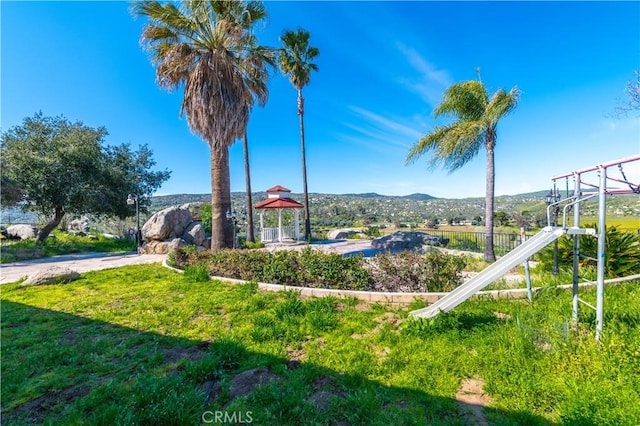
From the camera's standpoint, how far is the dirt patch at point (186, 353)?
285 centimetres

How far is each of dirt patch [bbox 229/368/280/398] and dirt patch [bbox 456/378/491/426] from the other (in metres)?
1.58

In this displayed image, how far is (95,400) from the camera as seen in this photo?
2176 mm

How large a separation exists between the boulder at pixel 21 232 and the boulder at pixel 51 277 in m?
13.0

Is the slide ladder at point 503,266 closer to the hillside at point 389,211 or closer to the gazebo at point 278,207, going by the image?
the hillside at point 389,211

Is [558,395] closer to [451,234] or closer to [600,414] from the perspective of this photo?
[600,414]

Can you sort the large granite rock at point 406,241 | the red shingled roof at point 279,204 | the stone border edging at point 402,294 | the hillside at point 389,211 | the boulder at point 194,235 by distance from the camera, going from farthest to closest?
the hillside at point 389,211, the red shingled roof at point 279,204, the boulder at point 194,235, the large granite rock at point 406,241, the stone border edging at point 402,294

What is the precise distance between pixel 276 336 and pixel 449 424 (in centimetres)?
201

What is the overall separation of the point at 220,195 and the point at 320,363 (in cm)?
731

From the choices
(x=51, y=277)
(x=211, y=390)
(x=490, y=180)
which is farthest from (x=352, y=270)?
(x=51, y=277)

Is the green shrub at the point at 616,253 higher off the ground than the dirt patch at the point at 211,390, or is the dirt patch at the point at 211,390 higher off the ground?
the green shrub at the point at 616,253

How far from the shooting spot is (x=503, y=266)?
3230 millimetres

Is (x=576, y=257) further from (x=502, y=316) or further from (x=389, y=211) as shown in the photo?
(x=389, y=211)

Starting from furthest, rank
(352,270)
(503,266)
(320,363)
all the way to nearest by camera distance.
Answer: (352,270) → (503,266) → (320,363)

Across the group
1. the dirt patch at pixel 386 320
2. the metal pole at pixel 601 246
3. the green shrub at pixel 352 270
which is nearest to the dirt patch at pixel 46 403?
the dirt patch at pixel 386 320
